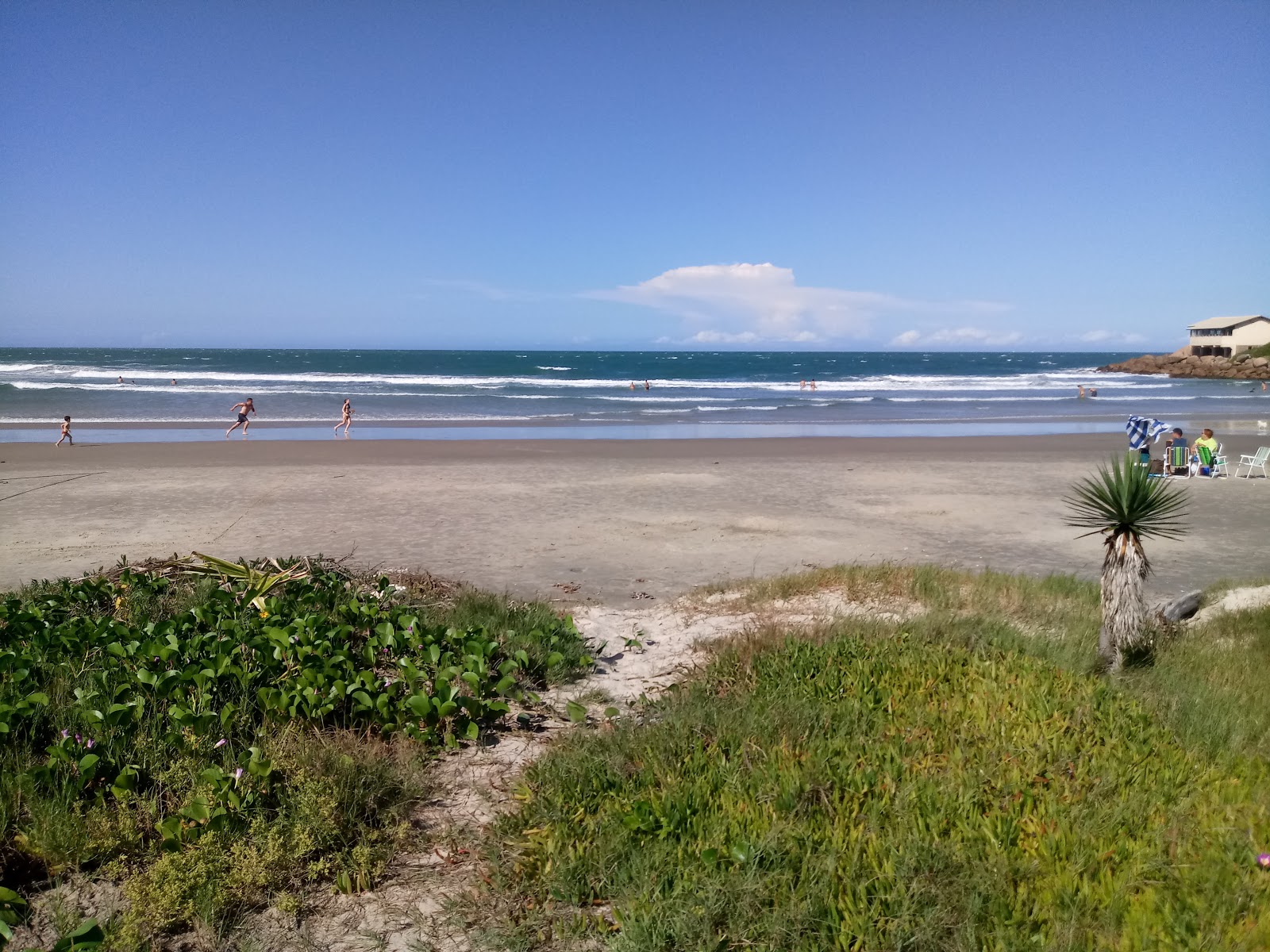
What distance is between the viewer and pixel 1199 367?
271ft

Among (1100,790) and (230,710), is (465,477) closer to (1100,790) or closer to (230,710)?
(230,710)

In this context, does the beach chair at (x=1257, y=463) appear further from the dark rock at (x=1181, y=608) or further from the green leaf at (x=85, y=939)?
the green leaf at (x=85, y=939)

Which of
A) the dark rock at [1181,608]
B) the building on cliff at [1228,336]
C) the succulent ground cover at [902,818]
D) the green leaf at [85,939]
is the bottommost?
the dark rock at [1181,608]

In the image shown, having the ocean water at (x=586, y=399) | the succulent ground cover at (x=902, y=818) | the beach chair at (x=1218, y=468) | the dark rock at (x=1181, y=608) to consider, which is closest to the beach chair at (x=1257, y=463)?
the beach chair at (x=1218, y=468)

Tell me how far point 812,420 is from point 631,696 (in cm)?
3045

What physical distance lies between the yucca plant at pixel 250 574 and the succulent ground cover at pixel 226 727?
0.35 feet

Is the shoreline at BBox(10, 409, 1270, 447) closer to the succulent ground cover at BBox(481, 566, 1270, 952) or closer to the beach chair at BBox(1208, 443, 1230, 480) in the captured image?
the beach chair at BBox(1208, 443, 1230, 480)

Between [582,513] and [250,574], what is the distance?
7408 mm

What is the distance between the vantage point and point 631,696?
5.46m

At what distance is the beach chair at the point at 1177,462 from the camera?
707 inches

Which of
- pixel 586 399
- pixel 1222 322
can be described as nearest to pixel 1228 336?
pixel 1222 322

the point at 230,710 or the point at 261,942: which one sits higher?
the point at 230,710

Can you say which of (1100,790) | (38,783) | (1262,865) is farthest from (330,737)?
(1262,865)

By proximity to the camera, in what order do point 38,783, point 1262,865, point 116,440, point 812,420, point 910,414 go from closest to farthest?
point 1262,865, point 38,783, point 116,440, point 812,420, point 910,414
